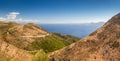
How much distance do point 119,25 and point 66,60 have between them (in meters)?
26.6

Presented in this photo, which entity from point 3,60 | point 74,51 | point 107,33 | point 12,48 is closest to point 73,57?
point 74,51

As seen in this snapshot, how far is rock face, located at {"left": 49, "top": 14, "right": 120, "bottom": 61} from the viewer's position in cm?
8938

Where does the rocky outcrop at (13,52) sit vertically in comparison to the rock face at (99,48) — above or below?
below

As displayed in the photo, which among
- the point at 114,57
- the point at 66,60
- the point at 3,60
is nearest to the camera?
the point at 114,57

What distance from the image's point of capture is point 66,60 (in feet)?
334

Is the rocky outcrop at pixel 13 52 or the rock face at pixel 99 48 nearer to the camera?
the rock face at pixel 99 48

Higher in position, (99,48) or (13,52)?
(99,48)

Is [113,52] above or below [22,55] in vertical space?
above

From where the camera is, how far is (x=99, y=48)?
9406cm

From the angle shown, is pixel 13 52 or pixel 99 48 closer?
pixel 99 48

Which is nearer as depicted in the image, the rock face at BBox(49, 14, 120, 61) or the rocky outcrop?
the rock face at BBox(49, 14, 120, 61)

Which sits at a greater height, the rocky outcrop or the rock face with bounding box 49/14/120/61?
the rock face with bounding box 49/14/120/61

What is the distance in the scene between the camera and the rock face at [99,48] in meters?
89.4

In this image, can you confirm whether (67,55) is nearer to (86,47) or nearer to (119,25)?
(86,47)
